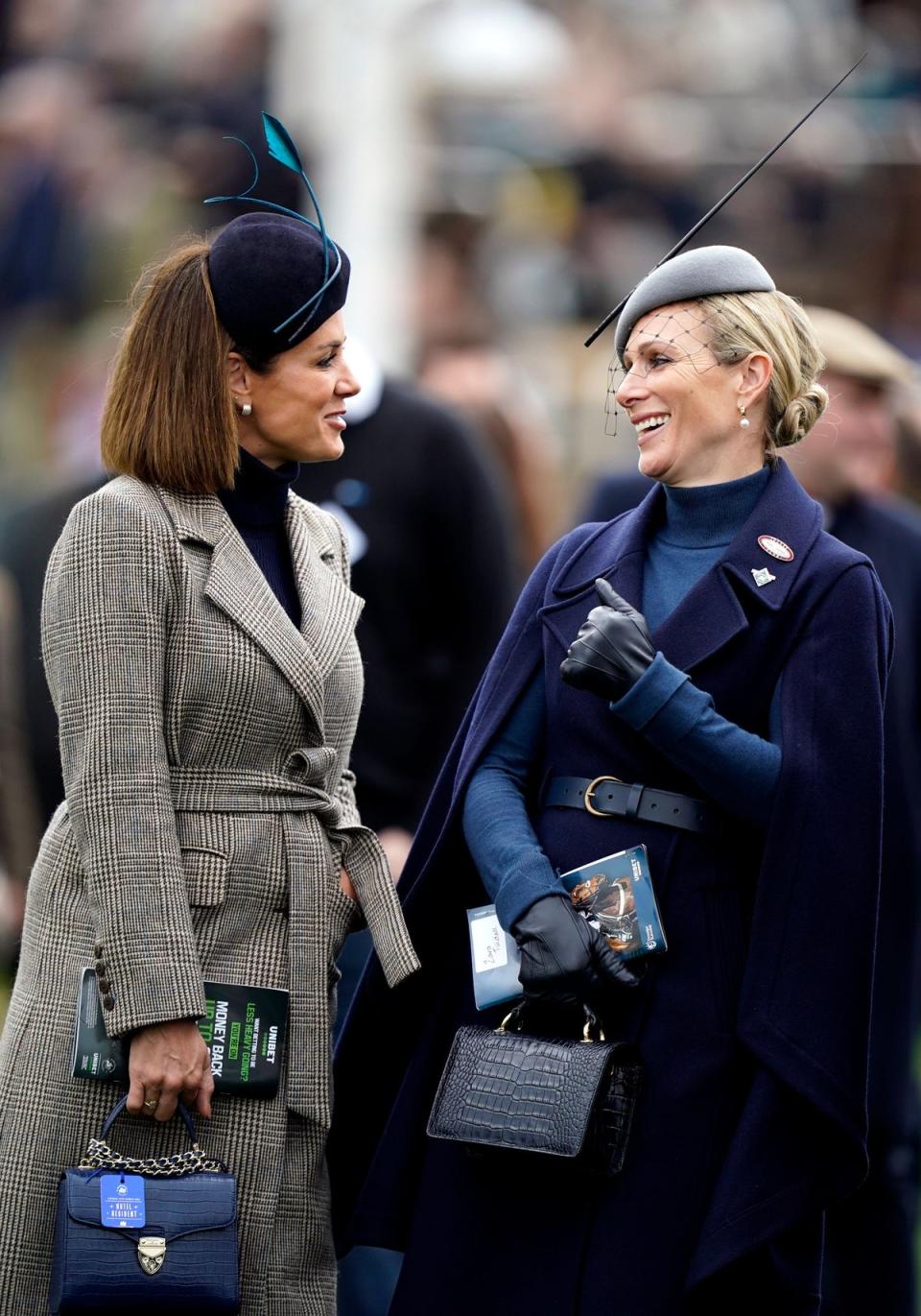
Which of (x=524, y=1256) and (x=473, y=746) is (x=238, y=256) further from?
(x=524, y=1256)

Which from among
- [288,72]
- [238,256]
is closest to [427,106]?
[288,72]

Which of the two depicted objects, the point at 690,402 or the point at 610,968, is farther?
the point at 690,402

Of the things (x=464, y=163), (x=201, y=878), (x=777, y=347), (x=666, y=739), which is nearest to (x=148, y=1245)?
(x=201, y=878)

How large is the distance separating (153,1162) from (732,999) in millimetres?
997

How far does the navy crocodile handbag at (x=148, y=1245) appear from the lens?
12.5 feet

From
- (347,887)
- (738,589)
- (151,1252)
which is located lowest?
(151,1252)

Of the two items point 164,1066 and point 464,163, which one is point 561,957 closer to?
point 164,1066

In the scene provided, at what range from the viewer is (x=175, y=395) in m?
4.12

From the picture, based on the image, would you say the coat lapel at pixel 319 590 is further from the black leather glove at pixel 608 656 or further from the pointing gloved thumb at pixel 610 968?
the pointing gloved thumb at pixel 610 968

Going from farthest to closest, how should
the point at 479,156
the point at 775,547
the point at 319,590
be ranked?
the point at 479,156 < the point at 319,590 < the point at 775,547

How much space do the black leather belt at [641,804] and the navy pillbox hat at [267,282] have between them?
949mm

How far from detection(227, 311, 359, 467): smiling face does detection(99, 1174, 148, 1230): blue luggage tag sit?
1.30 metres

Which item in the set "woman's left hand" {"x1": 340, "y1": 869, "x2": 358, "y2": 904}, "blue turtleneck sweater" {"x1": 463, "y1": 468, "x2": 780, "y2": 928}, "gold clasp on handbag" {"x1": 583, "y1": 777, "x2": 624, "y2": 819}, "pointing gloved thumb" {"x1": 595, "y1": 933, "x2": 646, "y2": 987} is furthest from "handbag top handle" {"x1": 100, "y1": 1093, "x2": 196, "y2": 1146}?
"gold clasp on handbag" {"x1": 583, "y1": 777, "x2": 624, "y2": 819}

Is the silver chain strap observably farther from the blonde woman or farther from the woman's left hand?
the woman's left hand
